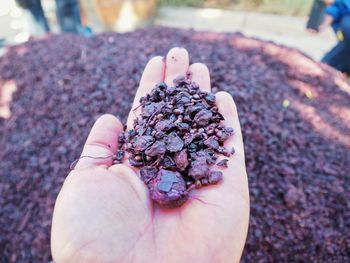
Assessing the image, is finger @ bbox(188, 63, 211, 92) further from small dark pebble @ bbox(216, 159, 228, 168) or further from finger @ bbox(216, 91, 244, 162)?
small dark pebble @ bbox(216, 159, 228, 168)

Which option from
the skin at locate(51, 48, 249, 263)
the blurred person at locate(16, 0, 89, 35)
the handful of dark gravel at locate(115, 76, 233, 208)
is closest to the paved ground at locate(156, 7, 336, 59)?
the blurred person at locate(16, 0, 89, 35)

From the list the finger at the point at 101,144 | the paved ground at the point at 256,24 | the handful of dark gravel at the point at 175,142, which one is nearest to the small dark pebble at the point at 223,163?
the handful of dark gravel at the point at 175,142

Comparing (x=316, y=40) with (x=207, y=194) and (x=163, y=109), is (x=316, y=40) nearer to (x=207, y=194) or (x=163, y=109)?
(x=163, y=109)

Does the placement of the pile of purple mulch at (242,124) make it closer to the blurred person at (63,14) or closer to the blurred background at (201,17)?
the blurred person at (63,14)

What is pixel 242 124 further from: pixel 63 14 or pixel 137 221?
pixel 63 14

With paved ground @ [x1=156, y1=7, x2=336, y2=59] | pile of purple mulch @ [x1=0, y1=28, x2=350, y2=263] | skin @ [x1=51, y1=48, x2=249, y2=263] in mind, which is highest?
skin @ [x1=51, y1=48, x2=249, y2=263]

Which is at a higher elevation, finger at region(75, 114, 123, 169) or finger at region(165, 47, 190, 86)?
finger at region(165, 47, 190, 86)
